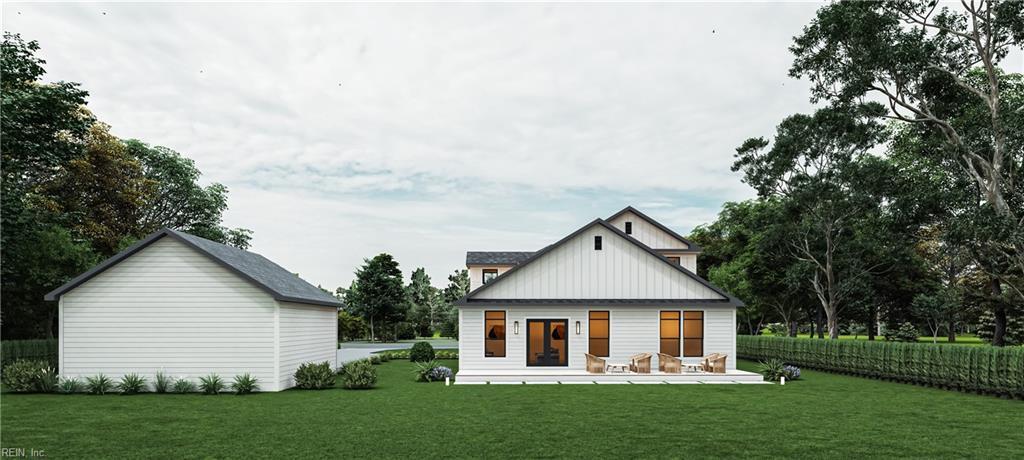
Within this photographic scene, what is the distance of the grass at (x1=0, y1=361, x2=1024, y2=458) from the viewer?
10.7 meters

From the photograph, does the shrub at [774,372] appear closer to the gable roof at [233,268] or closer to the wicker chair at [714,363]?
the wicker chair at [714,363]

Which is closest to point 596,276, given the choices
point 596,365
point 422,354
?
point 596,365

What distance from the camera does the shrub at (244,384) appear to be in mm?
17984

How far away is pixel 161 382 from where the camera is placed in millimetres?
18125

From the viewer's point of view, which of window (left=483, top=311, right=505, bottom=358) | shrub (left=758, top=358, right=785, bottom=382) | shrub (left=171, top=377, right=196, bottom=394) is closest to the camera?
shrub (left=171, top=377, right=196, bottom=394)

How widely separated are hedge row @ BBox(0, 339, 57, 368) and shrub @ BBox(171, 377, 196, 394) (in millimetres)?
6674

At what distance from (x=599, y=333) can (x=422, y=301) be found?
5019 centimetres

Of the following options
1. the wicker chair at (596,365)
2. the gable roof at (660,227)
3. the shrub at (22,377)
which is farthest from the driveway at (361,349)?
the gable roof at (660,227)

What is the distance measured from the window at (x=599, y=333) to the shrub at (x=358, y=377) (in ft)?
27.9

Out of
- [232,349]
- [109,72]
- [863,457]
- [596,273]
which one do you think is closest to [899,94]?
[596,273]

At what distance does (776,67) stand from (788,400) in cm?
1910

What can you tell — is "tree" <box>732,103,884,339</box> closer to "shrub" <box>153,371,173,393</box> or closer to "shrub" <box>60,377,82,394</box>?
"shrub" <box>153,371,173,393</box>

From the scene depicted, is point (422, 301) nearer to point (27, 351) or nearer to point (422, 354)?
point (422, 354)

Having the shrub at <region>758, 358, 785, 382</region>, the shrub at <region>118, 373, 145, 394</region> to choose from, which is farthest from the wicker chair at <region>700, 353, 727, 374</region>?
the shrub at <region>118, 373, 145, 394</region>
